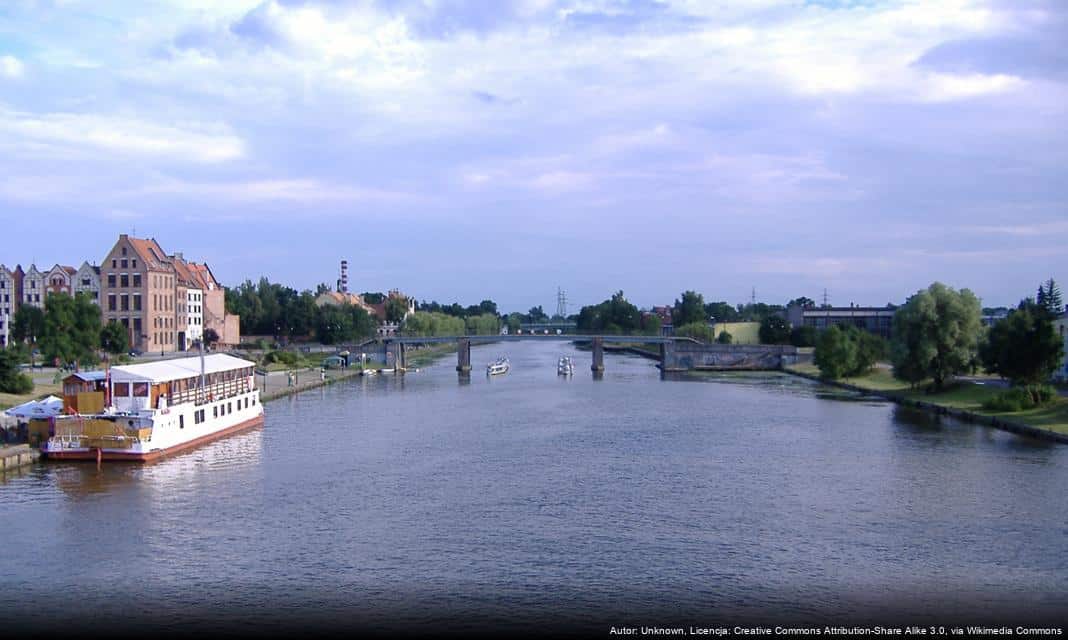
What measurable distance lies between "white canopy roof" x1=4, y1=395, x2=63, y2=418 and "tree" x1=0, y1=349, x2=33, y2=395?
864 centimetres

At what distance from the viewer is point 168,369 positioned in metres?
32.7

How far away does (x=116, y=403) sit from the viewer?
1182 inches

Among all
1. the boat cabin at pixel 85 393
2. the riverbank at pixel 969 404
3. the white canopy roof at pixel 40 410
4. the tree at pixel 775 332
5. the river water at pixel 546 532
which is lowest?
the river water at pixel 546 532

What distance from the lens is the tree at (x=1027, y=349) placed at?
4050 centimetres

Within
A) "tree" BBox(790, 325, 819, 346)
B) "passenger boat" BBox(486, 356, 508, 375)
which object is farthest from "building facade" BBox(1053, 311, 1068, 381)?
"passenger boat" BBox(486, 356, 508, 375)

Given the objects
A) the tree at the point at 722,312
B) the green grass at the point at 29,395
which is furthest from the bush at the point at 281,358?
the tree at the point at 722,312

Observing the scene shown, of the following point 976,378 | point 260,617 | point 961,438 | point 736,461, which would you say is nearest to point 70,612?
point 260,617

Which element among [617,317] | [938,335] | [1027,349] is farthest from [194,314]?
[617,317]

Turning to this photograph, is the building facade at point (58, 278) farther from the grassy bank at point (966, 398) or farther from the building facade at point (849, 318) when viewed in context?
the building facade at point (849, 318)

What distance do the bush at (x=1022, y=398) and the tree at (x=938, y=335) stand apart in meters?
7.58

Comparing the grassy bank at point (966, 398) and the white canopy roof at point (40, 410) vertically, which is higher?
the white canopy roof at point (40, 410)

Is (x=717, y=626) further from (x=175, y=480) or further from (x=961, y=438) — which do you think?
(x=961, y=438)

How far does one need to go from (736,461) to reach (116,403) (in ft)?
63.3

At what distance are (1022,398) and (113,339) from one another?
46.4m
